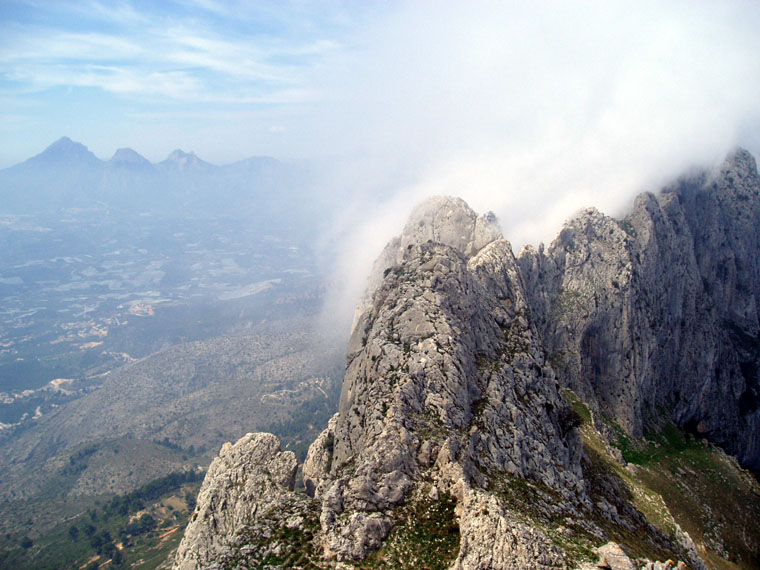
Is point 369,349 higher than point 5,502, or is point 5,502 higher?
point 369,349

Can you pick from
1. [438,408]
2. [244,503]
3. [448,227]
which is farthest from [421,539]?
[448,227]

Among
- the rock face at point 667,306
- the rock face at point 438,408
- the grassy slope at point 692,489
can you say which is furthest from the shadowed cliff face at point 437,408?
the rock face at point 667,306

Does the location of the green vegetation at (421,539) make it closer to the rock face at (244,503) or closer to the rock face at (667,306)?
the rock face at (244,503)

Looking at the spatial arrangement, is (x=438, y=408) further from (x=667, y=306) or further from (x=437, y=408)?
(x=667, y=306)

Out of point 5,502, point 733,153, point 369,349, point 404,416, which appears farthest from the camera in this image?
point 5,502

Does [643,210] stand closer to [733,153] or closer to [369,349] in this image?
[733,153]

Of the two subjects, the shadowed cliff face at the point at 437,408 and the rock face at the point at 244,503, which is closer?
the shadowed cliff face at the point at 437,408

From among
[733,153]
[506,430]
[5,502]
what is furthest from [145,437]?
[733,153]
